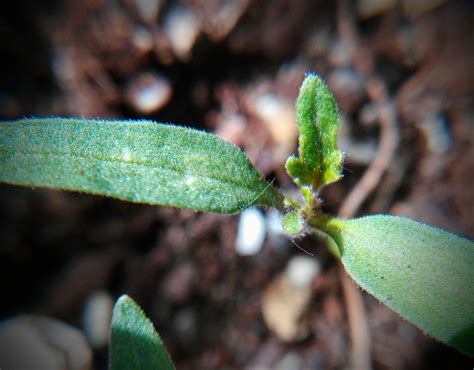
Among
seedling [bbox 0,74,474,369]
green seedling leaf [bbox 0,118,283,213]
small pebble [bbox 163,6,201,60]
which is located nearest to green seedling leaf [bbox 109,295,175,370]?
seedling [bbox 0,74,474,369]

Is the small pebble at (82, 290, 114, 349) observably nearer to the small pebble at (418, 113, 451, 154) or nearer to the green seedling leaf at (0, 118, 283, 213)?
the green seedling leaf at (0, 118, 283, 213)

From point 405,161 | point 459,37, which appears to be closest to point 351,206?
point 405,161

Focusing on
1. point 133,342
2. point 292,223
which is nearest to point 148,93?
point 292,223

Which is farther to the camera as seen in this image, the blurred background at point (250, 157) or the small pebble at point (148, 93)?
the small pebble at point (148, 93)

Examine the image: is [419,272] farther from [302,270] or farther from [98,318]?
[98,318]

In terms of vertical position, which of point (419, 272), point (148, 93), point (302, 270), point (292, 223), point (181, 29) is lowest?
point (419, 272)

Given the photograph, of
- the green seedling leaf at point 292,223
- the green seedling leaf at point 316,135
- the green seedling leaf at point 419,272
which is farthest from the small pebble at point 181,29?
the green seedling leaf at point 419,272

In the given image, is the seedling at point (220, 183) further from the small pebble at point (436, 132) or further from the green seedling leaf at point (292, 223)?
the small pebble at point (436, 132)

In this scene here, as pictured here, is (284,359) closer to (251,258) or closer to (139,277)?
(251,258)
